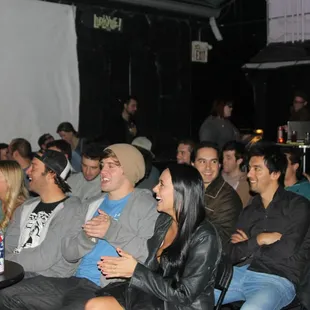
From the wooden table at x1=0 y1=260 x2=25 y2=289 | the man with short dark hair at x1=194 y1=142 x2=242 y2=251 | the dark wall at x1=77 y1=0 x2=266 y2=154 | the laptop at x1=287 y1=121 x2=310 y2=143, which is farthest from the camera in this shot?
the dark wall at x1=77 y1=0 x2=266 y2=154

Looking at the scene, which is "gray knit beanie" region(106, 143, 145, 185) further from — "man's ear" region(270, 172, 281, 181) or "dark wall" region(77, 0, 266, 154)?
"dark wall" region(77, 0, 266, 154)

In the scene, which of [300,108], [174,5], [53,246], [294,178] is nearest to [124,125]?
[174,5]

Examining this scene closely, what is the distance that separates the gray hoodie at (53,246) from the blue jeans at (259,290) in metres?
0.98

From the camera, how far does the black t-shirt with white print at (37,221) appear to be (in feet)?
12.4

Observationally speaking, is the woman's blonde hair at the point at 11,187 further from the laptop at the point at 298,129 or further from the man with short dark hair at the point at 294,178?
the laptop at the point at 298,129

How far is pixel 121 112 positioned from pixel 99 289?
17.4ft

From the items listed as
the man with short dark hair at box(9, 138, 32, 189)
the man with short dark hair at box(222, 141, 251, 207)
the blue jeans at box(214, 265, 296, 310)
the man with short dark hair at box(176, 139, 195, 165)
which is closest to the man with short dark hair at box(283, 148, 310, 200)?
the man with short dark hair at box(222, 141, 251, 207)

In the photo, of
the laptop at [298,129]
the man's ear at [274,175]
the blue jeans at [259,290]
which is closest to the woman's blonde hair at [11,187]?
the blue jeans at [259,290]

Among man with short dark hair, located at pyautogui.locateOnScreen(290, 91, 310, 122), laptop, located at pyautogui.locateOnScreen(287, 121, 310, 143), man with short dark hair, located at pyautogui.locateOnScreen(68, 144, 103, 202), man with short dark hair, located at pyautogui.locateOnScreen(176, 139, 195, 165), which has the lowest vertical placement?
man with short dark hair, located at pyautogui.locateOnScreen(68, 144, 103, 202)

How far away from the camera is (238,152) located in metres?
5.29

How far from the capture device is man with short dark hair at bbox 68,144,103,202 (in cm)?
488

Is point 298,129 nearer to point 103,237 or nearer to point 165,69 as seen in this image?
point 165,69

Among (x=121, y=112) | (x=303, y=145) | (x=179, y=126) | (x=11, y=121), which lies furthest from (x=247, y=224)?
(x=179, y=126)

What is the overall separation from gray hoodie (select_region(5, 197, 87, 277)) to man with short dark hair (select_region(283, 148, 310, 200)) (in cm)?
163
